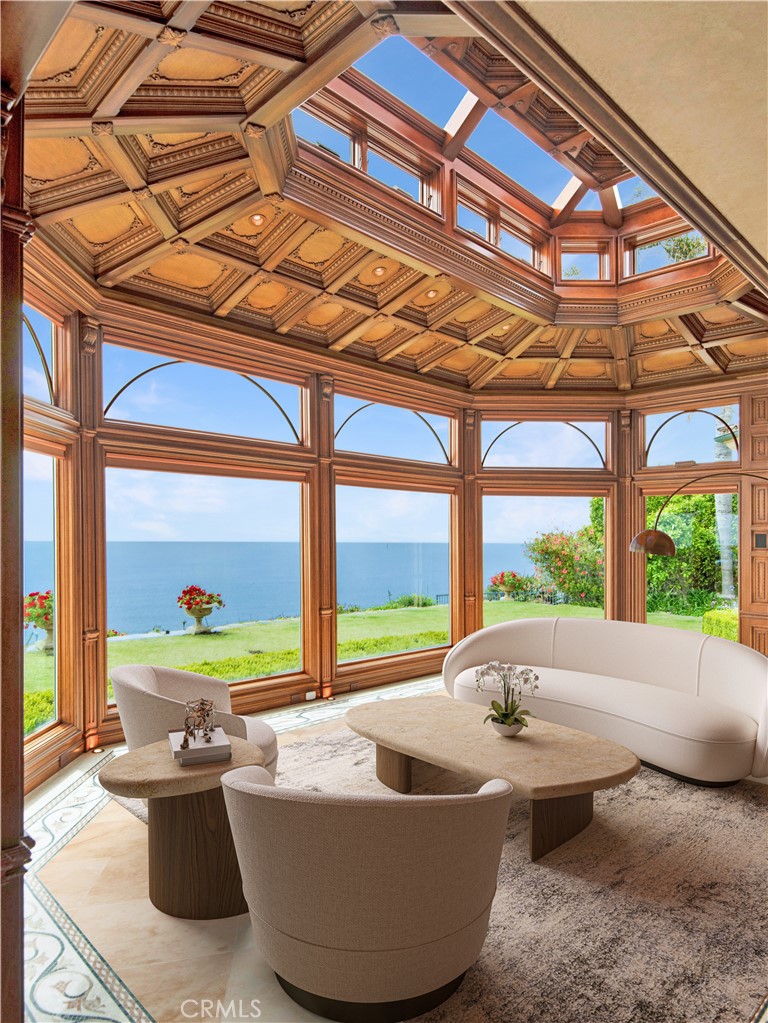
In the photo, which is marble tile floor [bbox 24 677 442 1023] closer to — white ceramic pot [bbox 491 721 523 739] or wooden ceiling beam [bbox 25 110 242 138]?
white ceramic pot [bbox 491 721 523 739]

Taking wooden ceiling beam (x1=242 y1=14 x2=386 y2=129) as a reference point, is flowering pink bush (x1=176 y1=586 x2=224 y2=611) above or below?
below

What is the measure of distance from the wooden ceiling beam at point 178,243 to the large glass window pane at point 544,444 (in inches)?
161

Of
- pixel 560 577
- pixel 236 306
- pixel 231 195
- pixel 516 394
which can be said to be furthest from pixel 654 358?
pixel 231 195

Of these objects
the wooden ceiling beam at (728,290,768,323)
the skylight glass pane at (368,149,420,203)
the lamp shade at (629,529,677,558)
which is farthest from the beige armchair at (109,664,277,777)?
the wooden ceiling beam at (728,290,768,323)

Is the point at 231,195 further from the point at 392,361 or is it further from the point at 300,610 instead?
the point at 300,610

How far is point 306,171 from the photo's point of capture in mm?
3566

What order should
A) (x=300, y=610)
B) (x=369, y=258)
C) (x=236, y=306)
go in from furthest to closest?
(x=300, y=610) → (x=236, y=306) → (x=369, y=258)

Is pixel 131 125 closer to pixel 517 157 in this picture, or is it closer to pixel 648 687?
pixel 517 157

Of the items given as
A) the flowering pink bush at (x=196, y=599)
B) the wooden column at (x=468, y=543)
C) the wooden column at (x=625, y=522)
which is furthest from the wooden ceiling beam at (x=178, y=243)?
the wooden column at (x=625, y=522)

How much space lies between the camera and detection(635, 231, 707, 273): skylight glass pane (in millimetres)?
4996

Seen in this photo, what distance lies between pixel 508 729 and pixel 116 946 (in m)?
1.99

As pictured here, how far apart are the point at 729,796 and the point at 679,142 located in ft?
11.2

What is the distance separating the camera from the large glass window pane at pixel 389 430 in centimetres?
596

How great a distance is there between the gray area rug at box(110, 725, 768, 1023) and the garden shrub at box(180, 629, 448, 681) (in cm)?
169
